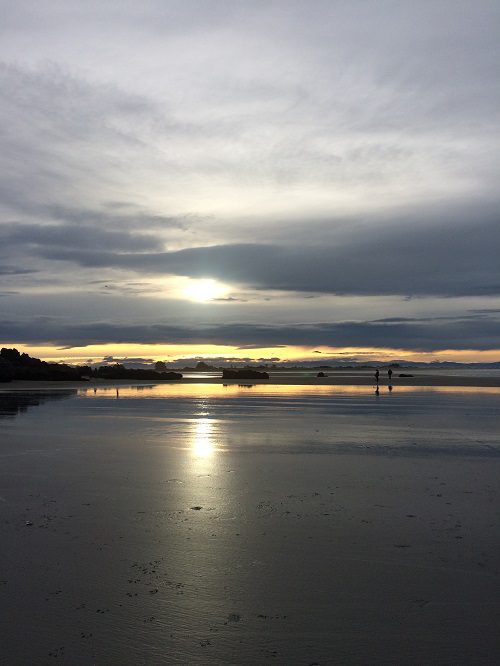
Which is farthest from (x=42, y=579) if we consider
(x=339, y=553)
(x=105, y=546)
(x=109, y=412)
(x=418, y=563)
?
(x=109, y=412)

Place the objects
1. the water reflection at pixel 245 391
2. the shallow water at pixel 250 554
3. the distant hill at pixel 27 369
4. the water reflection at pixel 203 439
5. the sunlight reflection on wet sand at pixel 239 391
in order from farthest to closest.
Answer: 1. the distant hill at pixel 27 369
2. the sunlight reflection on wet sand at pixel 239 391
3. the water reflection at pixel 245 391
4. the water reflection at pixel 203 439
5. the shallow water at pixel 250 554

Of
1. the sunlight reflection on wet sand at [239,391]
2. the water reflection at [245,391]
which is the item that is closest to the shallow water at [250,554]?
the water reflection at [245,391]

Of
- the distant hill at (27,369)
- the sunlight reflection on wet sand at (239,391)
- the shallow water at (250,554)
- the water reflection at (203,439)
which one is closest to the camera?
the shallow water at (250,554)

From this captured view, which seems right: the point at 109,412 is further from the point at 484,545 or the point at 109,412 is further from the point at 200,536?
the point at 484,545

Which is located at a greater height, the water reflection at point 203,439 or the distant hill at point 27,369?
the distant hill at point 27,369

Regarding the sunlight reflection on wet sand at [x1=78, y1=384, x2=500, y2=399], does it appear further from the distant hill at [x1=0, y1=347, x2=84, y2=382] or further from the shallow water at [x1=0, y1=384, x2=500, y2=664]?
the shallow water at [x1=0, y1=384, x2=500, y2=664]

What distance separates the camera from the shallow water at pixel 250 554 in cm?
450

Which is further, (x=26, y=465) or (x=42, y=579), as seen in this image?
(x=26, y=465)

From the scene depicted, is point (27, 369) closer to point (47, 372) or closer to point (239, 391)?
point (47, 372)

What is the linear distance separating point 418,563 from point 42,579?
3655mm

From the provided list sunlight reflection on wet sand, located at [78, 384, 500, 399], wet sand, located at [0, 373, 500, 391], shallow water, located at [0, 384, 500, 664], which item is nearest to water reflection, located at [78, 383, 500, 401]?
sunlight reflection on wet sand, located at [78, 384, 500, 399]

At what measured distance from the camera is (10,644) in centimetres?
445

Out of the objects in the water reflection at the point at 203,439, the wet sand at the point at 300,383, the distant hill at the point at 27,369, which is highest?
the distant hill at the point at 27,369

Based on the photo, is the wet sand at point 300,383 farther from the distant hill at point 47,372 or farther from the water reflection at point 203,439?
the water reflection at point 203,439
